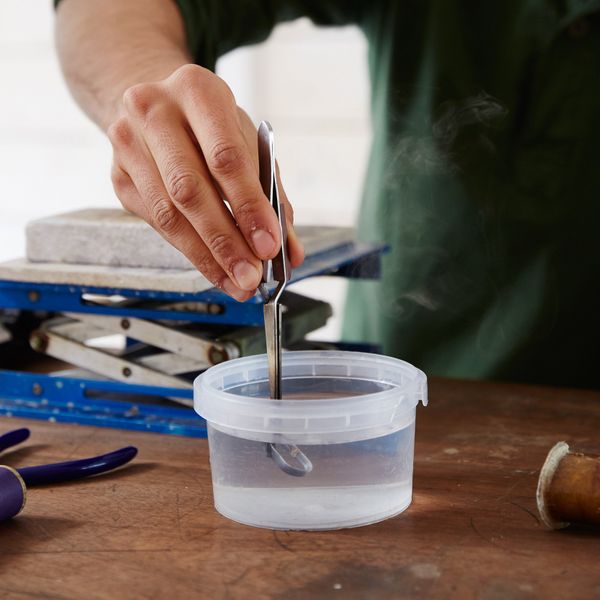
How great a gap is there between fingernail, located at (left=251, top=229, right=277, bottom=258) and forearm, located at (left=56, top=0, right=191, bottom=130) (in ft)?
1.40

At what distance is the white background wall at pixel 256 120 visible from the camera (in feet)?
9.10

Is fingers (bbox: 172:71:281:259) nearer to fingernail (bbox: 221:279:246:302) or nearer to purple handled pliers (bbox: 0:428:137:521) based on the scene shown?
fingernail (bbox: 221:279:246:302)

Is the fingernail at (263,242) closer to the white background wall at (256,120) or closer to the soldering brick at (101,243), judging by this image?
the soldering brick at (101,243)

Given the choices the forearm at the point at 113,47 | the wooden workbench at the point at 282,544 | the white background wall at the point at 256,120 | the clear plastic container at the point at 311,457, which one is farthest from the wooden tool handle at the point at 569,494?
the white background wall at the point at 256,120

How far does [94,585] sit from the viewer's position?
26.5 inches

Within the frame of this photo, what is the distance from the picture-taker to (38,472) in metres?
0.86

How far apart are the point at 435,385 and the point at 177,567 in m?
0.63

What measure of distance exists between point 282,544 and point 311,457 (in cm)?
8

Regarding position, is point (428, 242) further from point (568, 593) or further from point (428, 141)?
point (568, 593)

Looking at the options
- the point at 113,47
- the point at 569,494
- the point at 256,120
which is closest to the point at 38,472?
the point at 569,494

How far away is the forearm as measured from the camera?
48.2 inches

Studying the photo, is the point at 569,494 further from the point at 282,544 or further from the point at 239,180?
the point at 239,180

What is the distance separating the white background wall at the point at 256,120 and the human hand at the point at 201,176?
184 cm

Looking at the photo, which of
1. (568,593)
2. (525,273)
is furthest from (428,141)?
(568,593)
